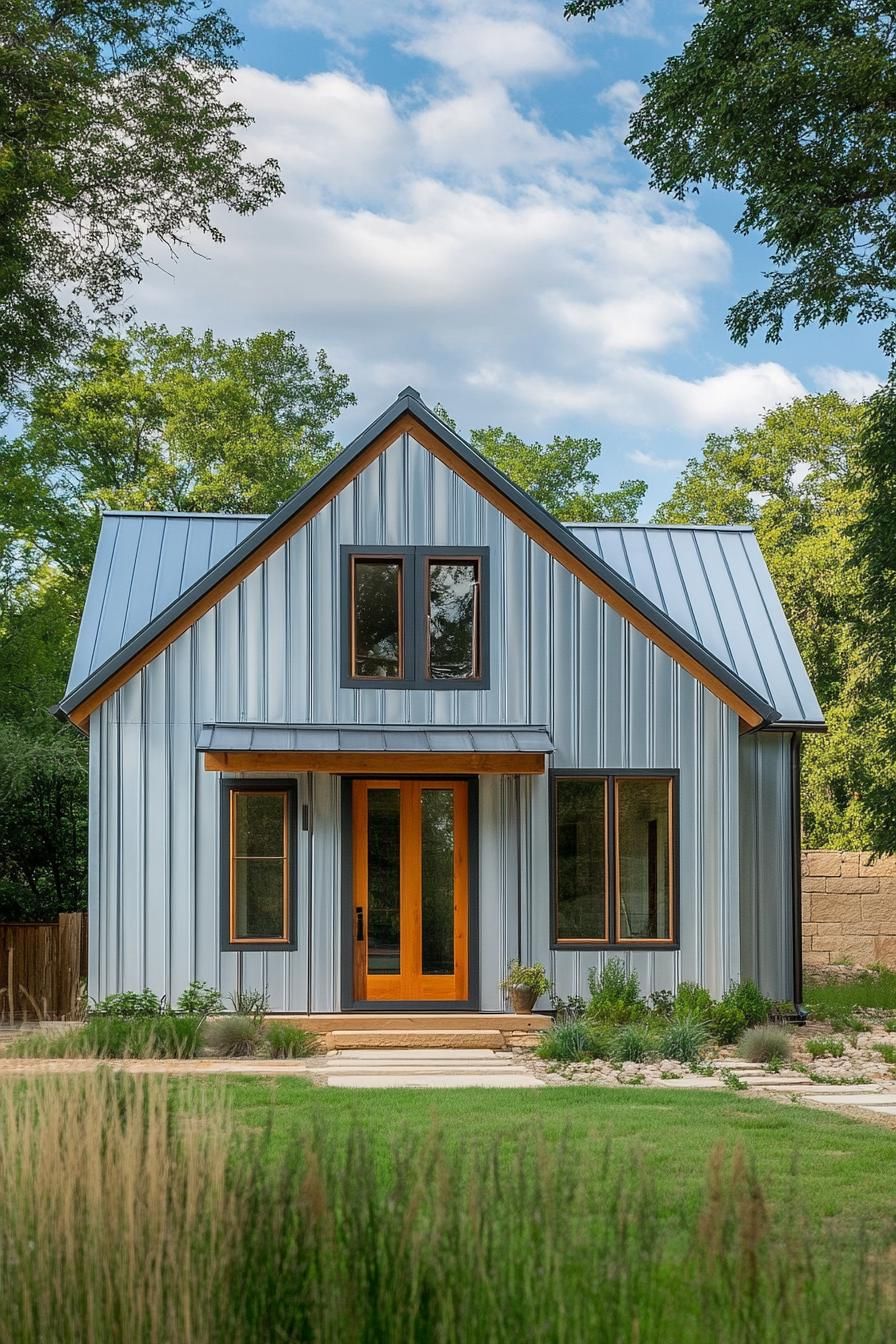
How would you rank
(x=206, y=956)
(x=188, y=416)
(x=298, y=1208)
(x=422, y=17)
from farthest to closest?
(x=188, y=416)
(x=422, y=17)
(x=206, y=956)
(x=298, y=1208)

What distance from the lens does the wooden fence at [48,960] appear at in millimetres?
16766

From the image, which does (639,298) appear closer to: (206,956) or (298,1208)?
(206,956)

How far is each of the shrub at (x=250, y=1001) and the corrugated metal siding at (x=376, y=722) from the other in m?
0.12

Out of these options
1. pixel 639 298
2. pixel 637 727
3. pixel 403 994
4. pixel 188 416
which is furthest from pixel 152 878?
pixel 639 298

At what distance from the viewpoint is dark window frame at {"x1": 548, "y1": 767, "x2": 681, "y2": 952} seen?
1523 centimetres

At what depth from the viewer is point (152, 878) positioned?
15.0 meters

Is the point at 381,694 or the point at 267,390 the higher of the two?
the point at 267,390

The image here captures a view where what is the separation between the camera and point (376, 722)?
15414 millimetres

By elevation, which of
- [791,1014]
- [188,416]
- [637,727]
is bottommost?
[791,1014]

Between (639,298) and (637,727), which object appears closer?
(637,727)

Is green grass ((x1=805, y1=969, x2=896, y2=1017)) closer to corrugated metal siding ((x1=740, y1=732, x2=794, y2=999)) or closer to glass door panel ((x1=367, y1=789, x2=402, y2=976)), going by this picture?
corrugated metal siding ((x1=740, y1=732, x2=794, y2=999))

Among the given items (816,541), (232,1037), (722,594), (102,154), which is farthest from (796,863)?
(816,541)

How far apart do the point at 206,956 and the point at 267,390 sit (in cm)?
2281

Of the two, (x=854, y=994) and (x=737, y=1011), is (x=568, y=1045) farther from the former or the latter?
(x=854, y=994)
